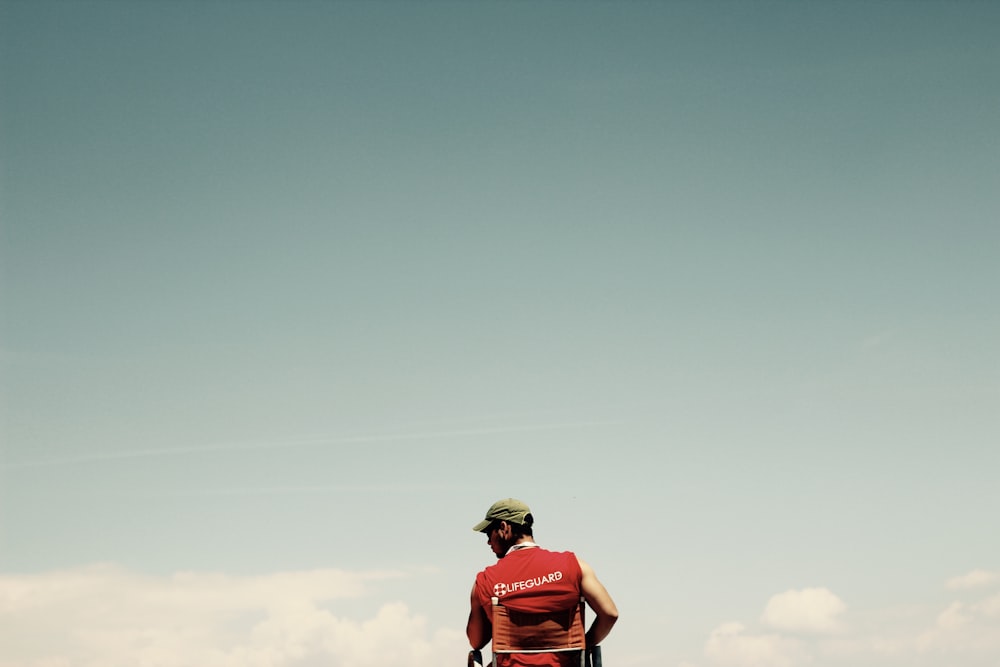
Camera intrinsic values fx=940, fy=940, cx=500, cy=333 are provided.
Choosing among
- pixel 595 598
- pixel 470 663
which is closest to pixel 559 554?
pixel 595 598

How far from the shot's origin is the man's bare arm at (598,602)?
279 inches

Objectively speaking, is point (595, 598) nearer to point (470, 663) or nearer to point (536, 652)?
point (536, 652)

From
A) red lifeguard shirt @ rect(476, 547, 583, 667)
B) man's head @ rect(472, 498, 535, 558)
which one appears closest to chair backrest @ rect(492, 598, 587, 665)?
red lifeguard shirt @ rect(476, 547, 583, 667)

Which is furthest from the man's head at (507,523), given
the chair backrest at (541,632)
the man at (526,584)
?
the chair backrest at (541,632)

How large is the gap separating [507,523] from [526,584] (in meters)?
0.52

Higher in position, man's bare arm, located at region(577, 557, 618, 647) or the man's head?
the man's head

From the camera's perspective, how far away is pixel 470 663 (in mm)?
7152

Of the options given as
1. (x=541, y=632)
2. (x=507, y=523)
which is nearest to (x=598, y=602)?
(x=541, y=632)

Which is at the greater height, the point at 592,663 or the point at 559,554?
the point at 559,554

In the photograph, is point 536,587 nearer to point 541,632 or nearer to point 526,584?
point 526,584

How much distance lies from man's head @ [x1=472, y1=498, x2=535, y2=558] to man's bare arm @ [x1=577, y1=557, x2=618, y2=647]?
0.55 metres

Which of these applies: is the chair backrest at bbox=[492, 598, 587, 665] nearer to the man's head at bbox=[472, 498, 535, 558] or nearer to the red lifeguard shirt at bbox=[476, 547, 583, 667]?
the red lifeguard shirt at bbox=[476, 547, 583, 667]

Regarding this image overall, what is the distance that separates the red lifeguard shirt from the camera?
700 centimetres

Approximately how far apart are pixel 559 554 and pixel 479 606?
0.76 meters
